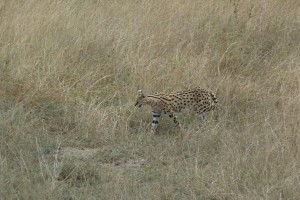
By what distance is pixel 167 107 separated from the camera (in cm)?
668

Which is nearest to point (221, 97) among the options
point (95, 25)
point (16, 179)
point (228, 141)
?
point (228, 141)

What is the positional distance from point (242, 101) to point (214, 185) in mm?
2294

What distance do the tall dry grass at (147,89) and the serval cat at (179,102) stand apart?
0.13 m

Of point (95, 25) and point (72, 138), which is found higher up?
point (95, 25)

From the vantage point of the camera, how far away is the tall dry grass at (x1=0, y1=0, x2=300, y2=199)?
16.5ft

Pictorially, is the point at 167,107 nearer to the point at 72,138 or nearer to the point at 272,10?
the point at 72,138

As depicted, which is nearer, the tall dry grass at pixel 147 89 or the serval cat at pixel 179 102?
the tall dry grass at pixel 147 89

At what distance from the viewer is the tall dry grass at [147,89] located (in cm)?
503

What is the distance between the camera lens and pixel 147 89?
23.8ft

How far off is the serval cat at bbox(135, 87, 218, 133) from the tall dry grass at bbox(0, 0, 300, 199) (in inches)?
5.1

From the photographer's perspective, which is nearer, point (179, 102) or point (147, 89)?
point (179, 102)

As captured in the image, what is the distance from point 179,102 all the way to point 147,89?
1.92ft

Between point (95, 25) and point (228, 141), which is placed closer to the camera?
point (228, 141)

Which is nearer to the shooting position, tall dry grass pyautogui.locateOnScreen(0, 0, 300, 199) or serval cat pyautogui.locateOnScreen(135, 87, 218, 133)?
tall dry grass pyautogui.locateOnScreen(0, 0, 300, 199)
